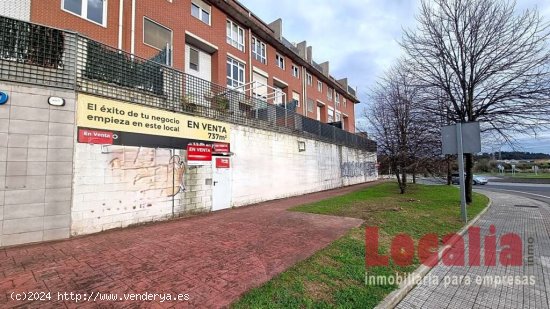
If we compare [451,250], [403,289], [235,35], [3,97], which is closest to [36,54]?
[3,97]

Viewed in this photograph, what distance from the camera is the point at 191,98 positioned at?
9367mm

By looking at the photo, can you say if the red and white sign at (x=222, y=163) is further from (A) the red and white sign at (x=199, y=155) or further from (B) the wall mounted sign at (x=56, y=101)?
(B) the wall mounted sign at (x=56, y=101)

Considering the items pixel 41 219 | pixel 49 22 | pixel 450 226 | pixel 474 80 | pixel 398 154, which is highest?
pixel 49 22

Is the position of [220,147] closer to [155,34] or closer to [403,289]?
[155,34]

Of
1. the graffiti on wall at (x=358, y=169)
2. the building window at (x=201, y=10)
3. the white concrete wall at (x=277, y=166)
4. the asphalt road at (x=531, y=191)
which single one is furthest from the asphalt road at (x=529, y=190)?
the building window at (x=201, y=10)

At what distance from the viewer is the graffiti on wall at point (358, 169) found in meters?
22.3

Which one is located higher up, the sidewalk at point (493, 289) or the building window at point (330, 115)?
the building window at point (330, 115)

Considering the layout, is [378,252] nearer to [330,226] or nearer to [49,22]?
[330,226]

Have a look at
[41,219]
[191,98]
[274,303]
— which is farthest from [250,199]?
[274,303]

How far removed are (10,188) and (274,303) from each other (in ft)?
20.0

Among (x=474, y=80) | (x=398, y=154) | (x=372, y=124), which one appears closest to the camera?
(x=474, y=80)

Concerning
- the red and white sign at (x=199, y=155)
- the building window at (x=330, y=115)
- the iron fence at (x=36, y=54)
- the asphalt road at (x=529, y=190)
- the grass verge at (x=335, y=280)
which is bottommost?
the asphalt road at (x=529, y=190)

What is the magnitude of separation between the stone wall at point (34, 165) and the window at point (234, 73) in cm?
1164

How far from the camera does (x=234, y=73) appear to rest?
17578 millimetres
